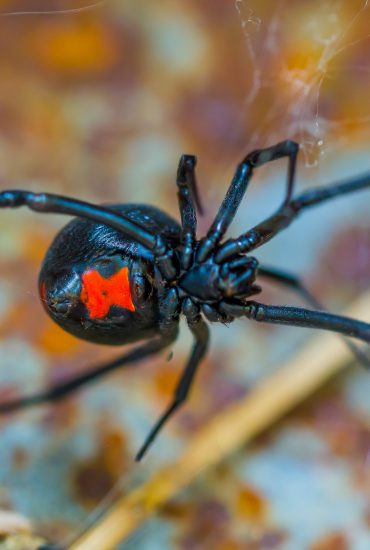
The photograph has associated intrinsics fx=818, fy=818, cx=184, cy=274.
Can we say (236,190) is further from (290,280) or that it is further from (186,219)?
(290,280)

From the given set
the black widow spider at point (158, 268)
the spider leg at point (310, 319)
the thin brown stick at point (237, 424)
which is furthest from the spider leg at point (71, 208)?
the thin brown stick at point (237, 424)

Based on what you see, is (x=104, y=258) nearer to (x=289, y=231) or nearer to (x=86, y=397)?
(x=86, y=397)

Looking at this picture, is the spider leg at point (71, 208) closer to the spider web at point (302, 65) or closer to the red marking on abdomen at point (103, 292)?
the red marking on abdomen at point (103, 292)

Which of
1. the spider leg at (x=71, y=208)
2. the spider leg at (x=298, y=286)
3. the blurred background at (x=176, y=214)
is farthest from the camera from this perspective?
the spider leg at (x=298, y=286)

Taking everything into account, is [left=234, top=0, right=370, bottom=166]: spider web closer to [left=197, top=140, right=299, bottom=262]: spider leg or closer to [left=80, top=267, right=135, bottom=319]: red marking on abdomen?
[left=197, top=140, right=299, bottom=262]: spider leg

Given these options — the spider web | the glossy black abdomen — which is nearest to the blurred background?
the spider web

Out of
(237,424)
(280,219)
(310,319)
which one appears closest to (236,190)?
(280,219)
